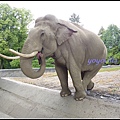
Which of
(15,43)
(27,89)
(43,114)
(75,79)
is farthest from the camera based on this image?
(15,43)

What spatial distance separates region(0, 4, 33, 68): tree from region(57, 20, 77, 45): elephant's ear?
1144 centimetres

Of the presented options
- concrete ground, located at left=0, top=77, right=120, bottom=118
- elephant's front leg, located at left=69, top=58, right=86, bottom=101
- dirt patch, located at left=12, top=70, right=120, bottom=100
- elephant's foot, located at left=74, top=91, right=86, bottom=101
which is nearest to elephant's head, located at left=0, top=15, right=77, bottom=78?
elephant's front leg, located at left=69, top=58, right=86, bottom=101

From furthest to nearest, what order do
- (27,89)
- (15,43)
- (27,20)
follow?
(27,20) < (15,43) < (27,89)

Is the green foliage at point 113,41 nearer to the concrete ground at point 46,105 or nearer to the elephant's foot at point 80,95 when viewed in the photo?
the concrete ground at point 46,105

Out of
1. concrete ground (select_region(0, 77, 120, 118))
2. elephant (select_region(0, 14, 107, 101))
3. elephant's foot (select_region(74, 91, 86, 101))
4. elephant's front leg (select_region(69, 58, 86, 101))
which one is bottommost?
concrete ground (select_region(0, 77, 120, 118))

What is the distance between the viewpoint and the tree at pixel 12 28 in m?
14.4

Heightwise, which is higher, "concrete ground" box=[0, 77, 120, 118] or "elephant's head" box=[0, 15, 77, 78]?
"elephant's head" box=[0, 15, 77, 78]

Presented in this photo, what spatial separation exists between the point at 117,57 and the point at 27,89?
12.9 m

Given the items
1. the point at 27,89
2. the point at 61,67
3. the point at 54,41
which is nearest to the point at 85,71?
the point at 61,67

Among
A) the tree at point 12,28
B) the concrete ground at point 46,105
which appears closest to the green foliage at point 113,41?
the tree at point 12,28

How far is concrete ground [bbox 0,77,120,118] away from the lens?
3057 mm

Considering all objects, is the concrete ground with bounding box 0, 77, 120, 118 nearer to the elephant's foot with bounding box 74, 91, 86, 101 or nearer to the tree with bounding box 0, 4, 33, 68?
the elephant's foot with bounding box 74, 91, 86, 101

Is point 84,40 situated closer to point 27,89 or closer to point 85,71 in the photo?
point 85,71

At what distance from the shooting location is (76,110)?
3.32 metres
